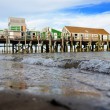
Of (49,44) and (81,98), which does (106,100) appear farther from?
(49,44)

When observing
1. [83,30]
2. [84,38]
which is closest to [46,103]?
[84,38]

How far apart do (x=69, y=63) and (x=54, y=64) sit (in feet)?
3.78

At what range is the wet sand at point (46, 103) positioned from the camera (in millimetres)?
3752

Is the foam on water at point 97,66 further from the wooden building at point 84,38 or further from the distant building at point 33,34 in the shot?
the wooden building at point 84,38

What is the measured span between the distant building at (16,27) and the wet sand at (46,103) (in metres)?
48.5

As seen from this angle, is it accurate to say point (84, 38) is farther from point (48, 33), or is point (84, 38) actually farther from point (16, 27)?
point (16, 27)

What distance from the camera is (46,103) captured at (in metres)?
3.99

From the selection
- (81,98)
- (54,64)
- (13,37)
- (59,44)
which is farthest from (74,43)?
(81,98)

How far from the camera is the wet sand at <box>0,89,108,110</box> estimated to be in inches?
148

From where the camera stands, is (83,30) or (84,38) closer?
(84,38)

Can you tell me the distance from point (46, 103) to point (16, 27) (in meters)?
52.7

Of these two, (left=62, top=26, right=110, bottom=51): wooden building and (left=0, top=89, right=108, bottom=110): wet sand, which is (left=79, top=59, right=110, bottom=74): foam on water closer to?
(left=0, top=89, right=108, bottom=110): wet sand

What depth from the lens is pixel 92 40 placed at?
64.4 meters

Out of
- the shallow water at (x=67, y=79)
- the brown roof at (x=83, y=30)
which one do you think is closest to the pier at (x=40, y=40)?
the brown roof at (x=83, y=30)
